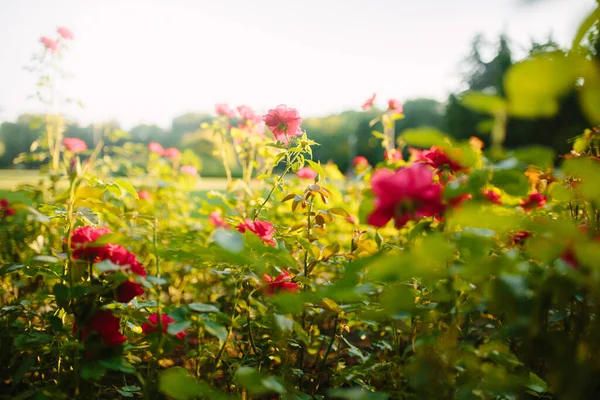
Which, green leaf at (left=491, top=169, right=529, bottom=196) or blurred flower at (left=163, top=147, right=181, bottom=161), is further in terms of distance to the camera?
blurred flower at (left=163, top=147, right=181, bottom=161)

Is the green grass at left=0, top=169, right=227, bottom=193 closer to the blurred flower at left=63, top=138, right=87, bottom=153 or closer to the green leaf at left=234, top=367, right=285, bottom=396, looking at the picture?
the blurred flower at left=63, top=138, right=87, bottom=153

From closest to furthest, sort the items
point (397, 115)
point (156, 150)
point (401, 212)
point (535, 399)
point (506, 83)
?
1. point (506, 83)
2. point (401, 212)
3. point (535, 399)
4. point (397, 115)
5. point (156, 150)

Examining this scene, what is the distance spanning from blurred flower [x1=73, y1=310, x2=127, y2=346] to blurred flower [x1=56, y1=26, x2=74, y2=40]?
2.38 metres

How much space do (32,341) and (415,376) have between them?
34.2 inches

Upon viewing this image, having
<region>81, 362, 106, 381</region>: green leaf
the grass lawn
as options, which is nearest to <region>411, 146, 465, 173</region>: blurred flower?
<region>81, 362, 106, 381</region>: green leaf

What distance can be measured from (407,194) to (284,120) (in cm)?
78

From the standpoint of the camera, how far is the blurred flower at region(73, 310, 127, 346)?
830 millimetres

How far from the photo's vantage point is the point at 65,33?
97.7 inches

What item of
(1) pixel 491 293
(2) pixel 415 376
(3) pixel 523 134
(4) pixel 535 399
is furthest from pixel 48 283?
(3) pixel 523 134

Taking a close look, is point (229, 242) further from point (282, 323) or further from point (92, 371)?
point (92, 371)

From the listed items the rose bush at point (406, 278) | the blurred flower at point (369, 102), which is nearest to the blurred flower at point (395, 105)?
the blurred flower at point (369, 102)

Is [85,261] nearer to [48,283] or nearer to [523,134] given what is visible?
[48,283]

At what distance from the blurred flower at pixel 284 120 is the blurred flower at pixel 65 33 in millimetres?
2016

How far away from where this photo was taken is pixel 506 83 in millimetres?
485
